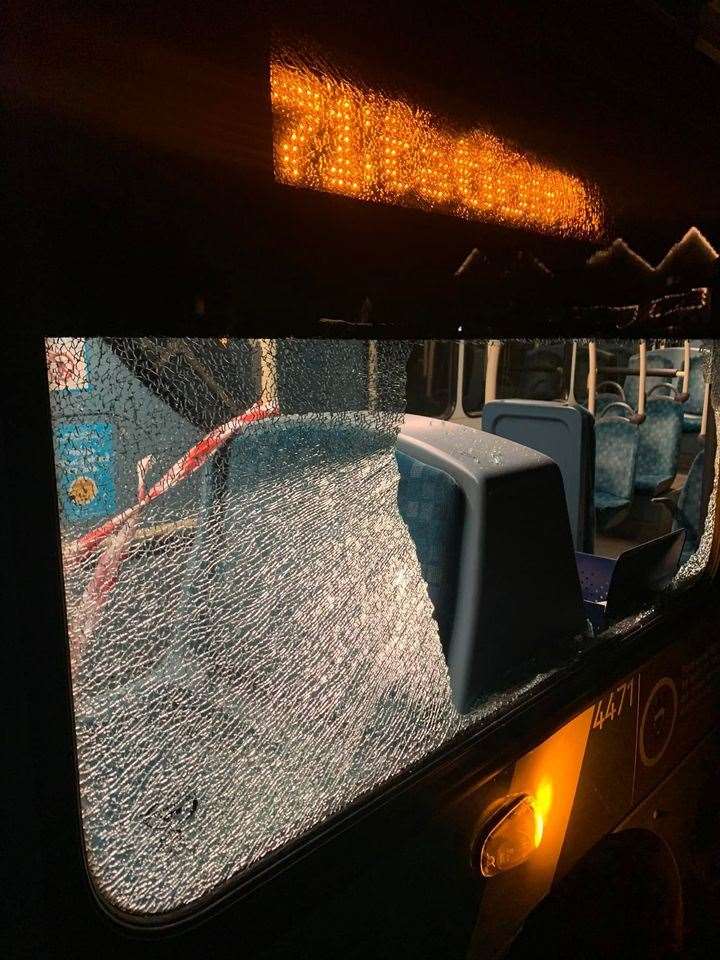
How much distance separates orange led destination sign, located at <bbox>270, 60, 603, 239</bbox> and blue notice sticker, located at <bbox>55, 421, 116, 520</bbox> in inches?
13.6

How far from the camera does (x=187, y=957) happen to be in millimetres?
786

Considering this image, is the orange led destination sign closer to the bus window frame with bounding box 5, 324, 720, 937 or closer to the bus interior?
the bus interior

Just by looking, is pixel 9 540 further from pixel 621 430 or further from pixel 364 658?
pixel 621 430

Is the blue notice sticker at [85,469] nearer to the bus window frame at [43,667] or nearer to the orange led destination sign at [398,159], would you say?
the bus window frame at [43,667]

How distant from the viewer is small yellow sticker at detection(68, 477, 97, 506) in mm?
687

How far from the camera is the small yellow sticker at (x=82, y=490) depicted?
69 cm

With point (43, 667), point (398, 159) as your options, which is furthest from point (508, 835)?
point (398, 159)

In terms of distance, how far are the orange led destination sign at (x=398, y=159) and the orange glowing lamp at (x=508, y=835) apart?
1.00m

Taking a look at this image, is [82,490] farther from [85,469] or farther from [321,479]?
[321,479]

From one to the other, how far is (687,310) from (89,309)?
1320mm

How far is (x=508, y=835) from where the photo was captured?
4.15ft

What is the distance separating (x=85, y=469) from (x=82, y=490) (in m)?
0.02

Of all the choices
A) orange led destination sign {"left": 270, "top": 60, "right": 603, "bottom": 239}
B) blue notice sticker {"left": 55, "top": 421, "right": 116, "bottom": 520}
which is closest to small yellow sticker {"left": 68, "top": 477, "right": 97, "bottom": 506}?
blue notice sticker {"left": 55, "top": 421, "right": 116, "bottom": 520}

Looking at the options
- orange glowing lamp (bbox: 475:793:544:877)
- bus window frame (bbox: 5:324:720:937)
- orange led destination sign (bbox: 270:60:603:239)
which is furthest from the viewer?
orange glowing lamp (bbox: 475:793:544:877)
